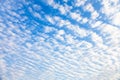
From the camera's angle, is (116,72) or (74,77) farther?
(74,77)

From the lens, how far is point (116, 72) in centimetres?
2328

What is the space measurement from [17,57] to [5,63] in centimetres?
A: 426

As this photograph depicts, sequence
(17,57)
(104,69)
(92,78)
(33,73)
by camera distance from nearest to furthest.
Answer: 1. (104,69)
2. (17,57)
3. (92,78)
4. (33,73)

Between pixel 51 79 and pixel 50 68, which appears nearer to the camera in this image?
pixel 50 68

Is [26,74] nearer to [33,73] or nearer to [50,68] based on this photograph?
[33,73]

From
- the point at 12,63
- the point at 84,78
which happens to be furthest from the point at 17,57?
the point at 84,78

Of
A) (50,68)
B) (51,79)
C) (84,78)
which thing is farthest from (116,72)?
(51,79)

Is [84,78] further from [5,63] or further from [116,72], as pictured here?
[5,63]

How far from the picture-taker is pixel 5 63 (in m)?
28.0

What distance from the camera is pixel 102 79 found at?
2692 centimetres

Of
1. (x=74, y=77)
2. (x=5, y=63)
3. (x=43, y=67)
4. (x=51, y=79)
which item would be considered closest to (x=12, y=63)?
(x=5, y=63)

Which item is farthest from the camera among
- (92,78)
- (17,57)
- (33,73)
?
(33,73)

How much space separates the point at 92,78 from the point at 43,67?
7.58 m

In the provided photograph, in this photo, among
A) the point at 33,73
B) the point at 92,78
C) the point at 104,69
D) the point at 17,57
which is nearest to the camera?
the point at 104,69
